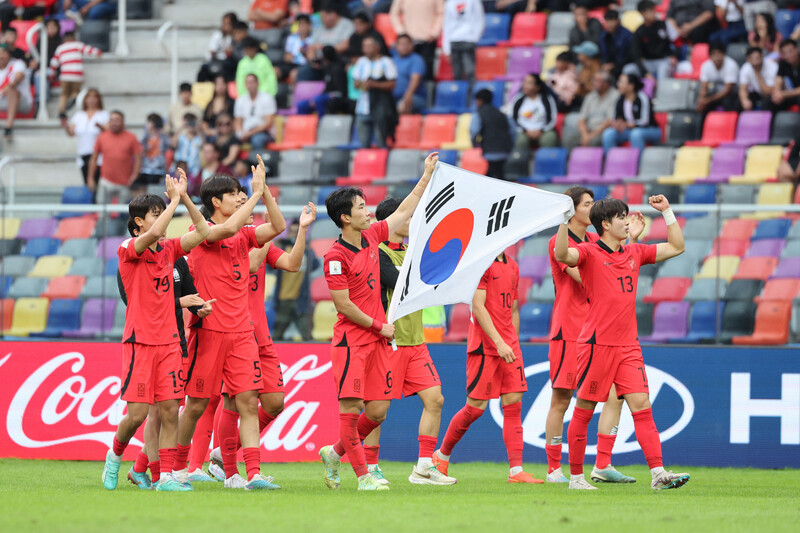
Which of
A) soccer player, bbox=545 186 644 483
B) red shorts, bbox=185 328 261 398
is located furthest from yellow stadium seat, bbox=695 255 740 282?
red shorts, bbox=185 328 261 398

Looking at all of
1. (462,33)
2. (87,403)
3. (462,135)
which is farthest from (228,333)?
(462,33)

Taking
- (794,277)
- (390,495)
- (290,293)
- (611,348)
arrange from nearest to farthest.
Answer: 1. (390,495)
2. (611,348)
3. (794,277)
4. (290,293)

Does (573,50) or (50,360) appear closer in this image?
(50,360)

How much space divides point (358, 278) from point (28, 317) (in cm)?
627

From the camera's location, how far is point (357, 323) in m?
8.23

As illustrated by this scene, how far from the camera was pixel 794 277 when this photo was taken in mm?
11367

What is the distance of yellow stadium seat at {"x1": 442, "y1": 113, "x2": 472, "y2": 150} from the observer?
1764 cm

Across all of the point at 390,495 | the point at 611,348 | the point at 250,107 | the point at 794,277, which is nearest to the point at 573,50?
the point at 250,107

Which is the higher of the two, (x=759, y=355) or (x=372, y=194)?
(x=372, y=194)

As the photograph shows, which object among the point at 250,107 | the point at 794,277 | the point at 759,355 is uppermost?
the point at 250,107

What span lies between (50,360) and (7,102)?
1090 centimetres

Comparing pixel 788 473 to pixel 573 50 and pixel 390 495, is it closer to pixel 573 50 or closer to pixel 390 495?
pixel 390 495

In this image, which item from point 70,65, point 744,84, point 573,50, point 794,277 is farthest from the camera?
point 70,65

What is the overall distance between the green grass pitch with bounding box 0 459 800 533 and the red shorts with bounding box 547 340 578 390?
2.92 feet
